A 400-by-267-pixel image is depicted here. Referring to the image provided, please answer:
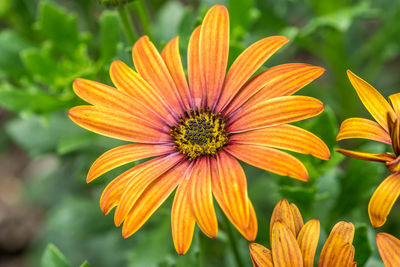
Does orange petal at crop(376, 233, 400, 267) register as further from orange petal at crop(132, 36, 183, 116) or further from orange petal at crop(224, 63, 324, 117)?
orange petal at crop(132, 36, 183, 116)

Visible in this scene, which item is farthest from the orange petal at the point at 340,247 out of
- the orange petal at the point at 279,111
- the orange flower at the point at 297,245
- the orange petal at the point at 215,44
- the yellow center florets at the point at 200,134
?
the orange petal at the point at 215,44

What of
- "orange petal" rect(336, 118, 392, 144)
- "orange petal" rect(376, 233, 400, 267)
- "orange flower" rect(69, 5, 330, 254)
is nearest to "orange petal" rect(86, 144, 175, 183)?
"orange flower" rect(69, 5, 330, 254)

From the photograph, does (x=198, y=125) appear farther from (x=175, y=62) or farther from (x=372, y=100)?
(x=372, y=100)

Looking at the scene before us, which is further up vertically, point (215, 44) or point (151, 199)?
point (215, 44)

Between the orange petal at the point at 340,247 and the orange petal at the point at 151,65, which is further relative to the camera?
the orange petal at the point at 151,65

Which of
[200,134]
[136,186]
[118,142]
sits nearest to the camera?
[136,186]

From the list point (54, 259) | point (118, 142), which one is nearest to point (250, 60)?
point (54, 259)

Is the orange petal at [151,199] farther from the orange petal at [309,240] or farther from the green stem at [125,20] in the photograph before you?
the green stem at [125,20]
